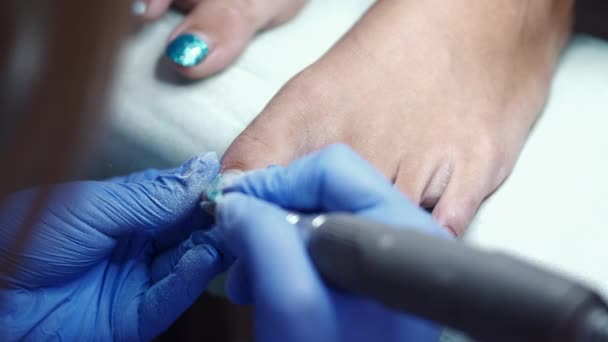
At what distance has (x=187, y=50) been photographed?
87 centimetres

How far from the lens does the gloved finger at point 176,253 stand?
2.28ft

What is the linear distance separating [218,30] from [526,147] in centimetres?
41

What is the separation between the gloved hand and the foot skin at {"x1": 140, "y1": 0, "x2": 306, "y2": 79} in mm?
270

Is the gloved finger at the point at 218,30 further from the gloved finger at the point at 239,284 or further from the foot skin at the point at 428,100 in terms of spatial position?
the gloved finger at the point at 239,284

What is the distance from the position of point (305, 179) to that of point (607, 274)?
33cm

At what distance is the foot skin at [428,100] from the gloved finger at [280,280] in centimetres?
19

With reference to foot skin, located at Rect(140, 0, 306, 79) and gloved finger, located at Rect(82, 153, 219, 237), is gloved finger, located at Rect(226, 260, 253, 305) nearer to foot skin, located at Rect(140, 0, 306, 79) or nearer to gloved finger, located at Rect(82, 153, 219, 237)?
gloved finger, located at Rect(82, 153, 219, 237)

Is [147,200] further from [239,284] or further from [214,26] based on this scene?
[214,26]

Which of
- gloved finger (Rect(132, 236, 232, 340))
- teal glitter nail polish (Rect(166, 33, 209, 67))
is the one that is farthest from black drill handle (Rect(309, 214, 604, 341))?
teal glitter nail polish (Rect(166, 33, 209, 67))

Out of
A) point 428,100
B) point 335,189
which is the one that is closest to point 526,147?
point 428,100

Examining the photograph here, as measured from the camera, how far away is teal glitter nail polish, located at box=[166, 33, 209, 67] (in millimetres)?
862

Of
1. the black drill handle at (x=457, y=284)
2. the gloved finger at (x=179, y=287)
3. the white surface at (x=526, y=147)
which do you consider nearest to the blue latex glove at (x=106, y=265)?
the gloved finger at (x=179, y=287)

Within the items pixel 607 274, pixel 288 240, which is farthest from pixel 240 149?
pixel 607 274

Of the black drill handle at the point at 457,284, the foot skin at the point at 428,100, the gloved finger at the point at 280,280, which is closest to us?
the black drill handle at the point at 457,284
